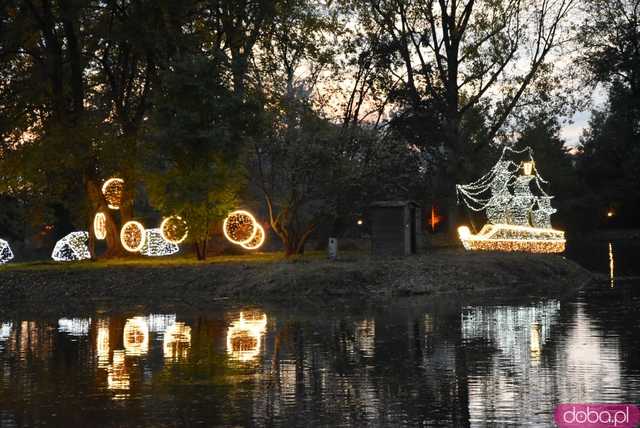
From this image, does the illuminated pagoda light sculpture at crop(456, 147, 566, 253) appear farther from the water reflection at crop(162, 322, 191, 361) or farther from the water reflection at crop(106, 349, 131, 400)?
the water reflection at crop(106, 349, 131, 400)

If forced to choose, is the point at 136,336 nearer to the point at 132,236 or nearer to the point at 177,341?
the point at 177,341

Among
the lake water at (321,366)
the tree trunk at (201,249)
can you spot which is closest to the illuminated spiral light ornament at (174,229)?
the tree trunk at (201,249)

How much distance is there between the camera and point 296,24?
169 ft

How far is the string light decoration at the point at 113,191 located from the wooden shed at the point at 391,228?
1028 centimetres

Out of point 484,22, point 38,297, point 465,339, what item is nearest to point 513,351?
point 465,339

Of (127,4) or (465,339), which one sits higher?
(127,4)

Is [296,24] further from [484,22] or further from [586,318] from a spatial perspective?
[586,318]

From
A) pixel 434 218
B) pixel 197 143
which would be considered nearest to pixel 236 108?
pixel 197 143

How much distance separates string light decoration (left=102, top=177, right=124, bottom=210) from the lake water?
52.4ft

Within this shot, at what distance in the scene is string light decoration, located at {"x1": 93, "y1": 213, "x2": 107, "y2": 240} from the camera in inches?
1631

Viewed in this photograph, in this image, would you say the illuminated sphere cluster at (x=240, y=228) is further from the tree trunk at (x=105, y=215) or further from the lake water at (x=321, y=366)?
the lake water at (x=321, y=366)

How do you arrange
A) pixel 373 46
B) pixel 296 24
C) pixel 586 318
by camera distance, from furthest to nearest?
pixel 373 46 < pixel 296 24 < pixel 586 318

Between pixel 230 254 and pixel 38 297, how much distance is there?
11.8m

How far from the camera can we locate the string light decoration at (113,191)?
40969mm
